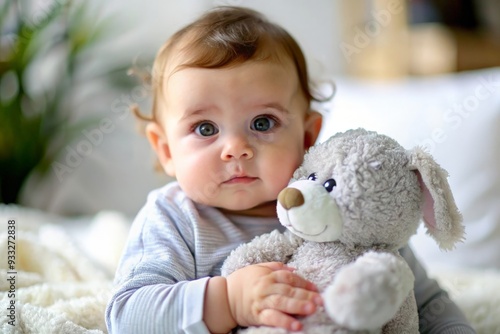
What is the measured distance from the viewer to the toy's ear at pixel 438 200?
0.65 m

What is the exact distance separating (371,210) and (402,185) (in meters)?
0.05

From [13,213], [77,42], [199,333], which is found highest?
[199,333]

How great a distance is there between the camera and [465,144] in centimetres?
136

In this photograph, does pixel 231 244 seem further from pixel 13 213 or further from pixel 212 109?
pixel 13 213

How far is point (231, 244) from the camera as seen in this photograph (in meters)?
0.79

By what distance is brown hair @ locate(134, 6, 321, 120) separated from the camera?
0.79 metres

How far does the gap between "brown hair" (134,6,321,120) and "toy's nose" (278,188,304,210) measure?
0.22m

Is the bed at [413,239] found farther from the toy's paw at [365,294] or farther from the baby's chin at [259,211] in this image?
the toy's paw at [365,294]

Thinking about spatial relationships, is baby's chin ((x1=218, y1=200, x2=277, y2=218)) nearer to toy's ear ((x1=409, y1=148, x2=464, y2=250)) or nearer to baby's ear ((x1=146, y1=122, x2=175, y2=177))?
baby's ear ((x1=146, y1=122, x2=175, y2=177))

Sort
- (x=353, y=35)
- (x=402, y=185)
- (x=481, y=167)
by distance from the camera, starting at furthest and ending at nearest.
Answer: (x=353, y=35) < (x=481, y=167) < (x=402, y=185)

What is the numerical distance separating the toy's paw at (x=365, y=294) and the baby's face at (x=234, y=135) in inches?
9.1

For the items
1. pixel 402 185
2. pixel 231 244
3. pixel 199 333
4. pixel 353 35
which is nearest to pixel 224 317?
pixel 199 333

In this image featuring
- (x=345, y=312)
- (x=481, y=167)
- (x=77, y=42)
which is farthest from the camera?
(x=77, y=42)

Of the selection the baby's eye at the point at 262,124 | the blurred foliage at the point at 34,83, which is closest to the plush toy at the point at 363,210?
the baby's eye at the point at 262,124
